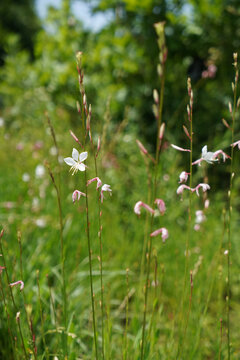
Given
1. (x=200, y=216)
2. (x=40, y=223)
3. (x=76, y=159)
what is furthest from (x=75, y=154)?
(x=40, y=223)

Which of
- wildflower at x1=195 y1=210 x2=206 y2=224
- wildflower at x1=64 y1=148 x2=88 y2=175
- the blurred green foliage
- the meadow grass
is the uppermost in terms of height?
the blurred green foliage

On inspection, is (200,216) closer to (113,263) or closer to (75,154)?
(75,154)

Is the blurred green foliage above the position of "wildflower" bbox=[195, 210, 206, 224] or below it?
above

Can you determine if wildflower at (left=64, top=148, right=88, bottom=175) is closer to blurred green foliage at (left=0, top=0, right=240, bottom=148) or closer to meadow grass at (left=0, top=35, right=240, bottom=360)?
meadow grass at (left=0, top=35, right=240, bottom=360)

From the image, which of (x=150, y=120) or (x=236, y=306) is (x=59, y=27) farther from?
(x=236, y=306)

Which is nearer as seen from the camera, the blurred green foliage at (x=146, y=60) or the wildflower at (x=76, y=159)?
the wildflower at (x=76, y=159)

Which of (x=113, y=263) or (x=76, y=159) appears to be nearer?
(x=76, y=159)

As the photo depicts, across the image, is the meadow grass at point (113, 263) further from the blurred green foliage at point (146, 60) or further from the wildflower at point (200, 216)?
the blurred green foliage at point (146, 60)

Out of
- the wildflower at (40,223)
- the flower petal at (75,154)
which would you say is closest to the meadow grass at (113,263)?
the wildflower at (40,223)

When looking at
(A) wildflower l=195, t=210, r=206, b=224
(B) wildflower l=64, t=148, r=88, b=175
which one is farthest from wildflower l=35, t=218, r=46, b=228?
(B) wildflower l=64, t=148, r=88, b=175

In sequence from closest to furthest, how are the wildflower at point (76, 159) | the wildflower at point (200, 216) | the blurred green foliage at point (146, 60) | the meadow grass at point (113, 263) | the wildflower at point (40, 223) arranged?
the wildflower at point (76, 159), the wildflower at point (200, 216), the meadow grass at point (113, 263), the wildflower at point (40, 223), the blurred green foliage at point (146, 60)

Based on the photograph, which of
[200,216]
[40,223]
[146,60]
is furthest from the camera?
[146,60]

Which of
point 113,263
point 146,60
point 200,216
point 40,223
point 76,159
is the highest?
point 146,60

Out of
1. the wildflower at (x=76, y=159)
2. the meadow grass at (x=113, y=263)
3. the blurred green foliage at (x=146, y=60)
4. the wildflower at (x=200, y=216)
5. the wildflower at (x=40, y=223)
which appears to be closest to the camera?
the wildflower at (x=76, y=159)
